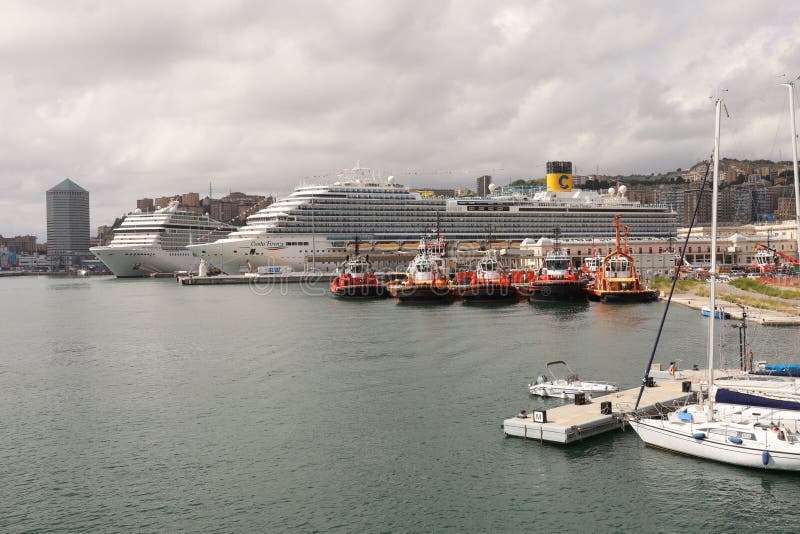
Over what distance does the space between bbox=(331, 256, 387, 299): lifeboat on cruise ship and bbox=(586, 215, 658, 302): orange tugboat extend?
75.7 ft

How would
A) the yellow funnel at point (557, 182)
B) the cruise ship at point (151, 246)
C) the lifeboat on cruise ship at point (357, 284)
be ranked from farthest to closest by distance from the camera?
the yellow funnel at point (557, 182), the cruise ship at point (151, 246), the lifeboat on cruise ship at point (357, 284)

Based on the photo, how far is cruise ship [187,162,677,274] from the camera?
117125 millimetres

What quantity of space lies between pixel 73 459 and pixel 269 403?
26.0 feet

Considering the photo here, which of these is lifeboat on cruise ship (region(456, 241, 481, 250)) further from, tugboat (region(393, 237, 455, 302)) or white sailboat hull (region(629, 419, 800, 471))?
white sailboat hull (region(629, 419, 800, 471))

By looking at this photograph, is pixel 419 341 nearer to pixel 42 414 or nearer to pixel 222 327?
pixel 222 327

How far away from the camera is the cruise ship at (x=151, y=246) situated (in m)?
140

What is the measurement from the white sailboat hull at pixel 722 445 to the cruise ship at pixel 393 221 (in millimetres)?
86092

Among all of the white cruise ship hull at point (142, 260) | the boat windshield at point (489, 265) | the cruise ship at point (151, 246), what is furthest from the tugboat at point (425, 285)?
the cruise ship at point (151, 246)

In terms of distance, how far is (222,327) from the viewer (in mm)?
53969

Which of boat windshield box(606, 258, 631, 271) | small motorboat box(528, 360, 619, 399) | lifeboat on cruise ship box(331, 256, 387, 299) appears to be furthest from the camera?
lifeboat on cruise ship box(331, 256, 387, 299)

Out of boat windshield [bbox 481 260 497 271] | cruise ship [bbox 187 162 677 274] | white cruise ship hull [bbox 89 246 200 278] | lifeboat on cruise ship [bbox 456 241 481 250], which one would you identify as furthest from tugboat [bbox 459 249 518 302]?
white cruise ship hull [bbox 89 246 200 278]

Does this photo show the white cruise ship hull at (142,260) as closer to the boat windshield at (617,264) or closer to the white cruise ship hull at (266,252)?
the white cruise ship hull at (266,252)

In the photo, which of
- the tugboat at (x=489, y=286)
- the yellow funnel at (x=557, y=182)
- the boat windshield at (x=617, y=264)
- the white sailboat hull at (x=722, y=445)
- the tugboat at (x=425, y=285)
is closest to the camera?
the white sailboat hull at (x=722, y=445)

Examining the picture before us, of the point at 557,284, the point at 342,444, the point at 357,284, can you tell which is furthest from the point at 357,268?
the point at 342,444
